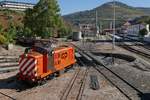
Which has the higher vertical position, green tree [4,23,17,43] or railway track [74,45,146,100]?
green tree [4,23,17,43]

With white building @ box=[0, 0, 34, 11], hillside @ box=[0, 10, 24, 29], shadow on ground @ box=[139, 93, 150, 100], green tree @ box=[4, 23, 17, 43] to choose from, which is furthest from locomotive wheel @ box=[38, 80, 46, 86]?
white building @ box=[0, 0, 34, 11]

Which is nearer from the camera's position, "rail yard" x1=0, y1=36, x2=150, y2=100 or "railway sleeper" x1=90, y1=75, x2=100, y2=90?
"rail yard" x1=0, y1=36, x2=150, y2=100

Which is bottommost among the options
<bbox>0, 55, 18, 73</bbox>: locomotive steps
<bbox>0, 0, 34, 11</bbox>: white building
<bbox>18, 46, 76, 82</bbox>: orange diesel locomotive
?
<bbox>0, 55, 18, 73</bbox>: locomotive steps

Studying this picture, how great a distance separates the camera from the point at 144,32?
357ft

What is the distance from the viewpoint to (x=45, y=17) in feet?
226

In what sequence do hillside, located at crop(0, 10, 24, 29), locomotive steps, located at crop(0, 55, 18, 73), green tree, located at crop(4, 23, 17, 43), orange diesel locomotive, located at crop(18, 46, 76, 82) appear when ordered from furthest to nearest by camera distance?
hillside, located at crop(0, 10, 24, 29) < green tree, located at crop(4, 23, 17, 43) < locomotive steps, located at crop(0, 55, 18, 73) < orange diesel locomotive, located at crop(18, 46, 76, 82)

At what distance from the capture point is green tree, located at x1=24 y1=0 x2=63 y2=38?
68812 mm

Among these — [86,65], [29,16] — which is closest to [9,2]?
[29,16]

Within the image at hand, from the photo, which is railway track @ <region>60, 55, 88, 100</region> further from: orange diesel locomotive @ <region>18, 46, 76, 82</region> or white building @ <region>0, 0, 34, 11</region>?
white building @ <region>0, 0, 34, 11</region>

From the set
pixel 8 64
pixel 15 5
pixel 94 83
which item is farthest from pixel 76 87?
pixel 15 5

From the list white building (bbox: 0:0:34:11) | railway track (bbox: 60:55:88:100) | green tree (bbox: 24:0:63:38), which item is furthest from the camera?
white building (bbox: 0:0:34:11)

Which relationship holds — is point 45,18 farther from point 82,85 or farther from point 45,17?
point 82,85

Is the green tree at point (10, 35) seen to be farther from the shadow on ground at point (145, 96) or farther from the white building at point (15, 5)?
the white building at point (15, 5)

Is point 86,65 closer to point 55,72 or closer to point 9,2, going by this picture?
point 55,72
